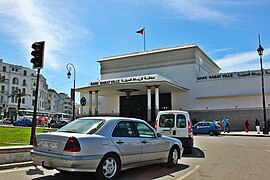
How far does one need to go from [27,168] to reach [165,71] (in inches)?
1445

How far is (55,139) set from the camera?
584cm

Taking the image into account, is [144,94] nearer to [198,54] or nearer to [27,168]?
[198,54]

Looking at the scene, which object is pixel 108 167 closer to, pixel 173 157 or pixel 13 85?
pixel 173 157

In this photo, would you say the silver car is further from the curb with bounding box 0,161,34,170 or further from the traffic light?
the traffic light

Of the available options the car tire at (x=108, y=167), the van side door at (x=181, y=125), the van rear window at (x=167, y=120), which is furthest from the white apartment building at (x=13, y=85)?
the car tire at (x=108, y=167)

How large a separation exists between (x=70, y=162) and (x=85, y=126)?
3.81 feet

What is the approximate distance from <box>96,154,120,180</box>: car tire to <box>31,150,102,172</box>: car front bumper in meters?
0.18

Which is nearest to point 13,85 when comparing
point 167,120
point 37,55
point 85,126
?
point 37,55

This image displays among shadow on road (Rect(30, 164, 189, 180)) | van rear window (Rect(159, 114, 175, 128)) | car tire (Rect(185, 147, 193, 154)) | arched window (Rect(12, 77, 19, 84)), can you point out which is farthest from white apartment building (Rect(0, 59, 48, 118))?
shadow on road (Rect(30, 164, 189, 180))

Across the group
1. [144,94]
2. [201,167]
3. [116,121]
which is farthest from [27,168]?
[144,94]

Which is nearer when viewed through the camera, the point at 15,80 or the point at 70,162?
the point at 70,162

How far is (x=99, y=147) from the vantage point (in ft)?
19.1

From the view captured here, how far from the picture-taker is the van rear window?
11977 millimetres

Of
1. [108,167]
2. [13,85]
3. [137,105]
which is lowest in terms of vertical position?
[108,167]
